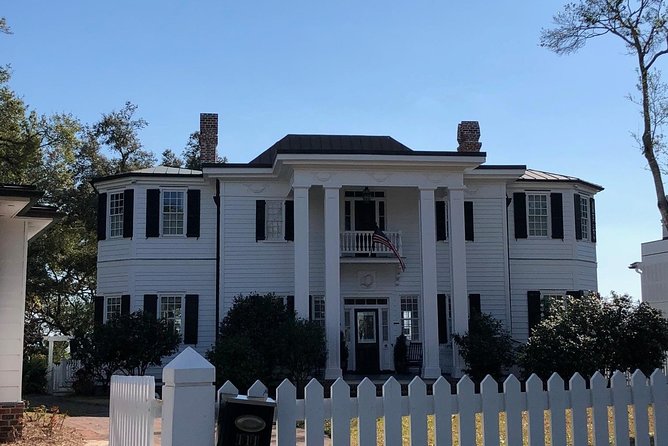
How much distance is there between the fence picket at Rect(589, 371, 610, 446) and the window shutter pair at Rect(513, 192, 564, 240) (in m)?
19.2

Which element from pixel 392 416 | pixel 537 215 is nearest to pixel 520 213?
pixel 537 215

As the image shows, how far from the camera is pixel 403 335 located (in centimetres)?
2347

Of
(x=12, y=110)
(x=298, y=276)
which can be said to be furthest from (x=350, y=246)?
(x=12, y=110)

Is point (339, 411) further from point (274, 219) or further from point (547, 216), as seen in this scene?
point (547, 216)

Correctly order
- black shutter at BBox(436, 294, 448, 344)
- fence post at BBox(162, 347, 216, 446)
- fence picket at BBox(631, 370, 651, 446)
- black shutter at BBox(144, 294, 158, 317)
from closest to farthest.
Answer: fence post at BBox(162, 347, 216, 446) < fence picket at BBox(631, 370, 651, 446) < black shutter at BBox(144, 294, 158, 317) < black shutter at BBox(436, 294, 448, 344)

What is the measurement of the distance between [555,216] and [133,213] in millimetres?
13444

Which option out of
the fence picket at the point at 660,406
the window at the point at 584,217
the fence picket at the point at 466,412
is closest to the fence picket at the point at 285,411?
the fence picket at the point at 466,412

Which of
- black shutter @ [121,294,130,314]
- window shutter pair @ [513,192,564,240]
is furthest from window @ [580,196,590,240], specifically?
black shutter @ [121,294,130,314]

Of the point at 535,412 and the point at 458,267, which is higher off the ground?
the point at 458,267

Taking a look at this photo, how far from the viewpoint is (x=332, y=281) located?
21.2m

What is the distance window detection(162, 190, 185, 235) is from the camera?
77.2 feet

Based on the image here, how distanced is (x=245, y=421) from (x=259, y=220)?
1897 centimetres

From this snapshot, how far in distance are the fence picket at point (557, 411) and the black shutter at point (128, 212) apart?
19559 millimetres

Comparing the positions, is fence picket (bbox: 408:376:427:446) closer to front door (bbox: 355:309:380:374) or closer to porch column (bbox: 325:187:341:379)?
porch column (bbox: 325:187:341:379)
